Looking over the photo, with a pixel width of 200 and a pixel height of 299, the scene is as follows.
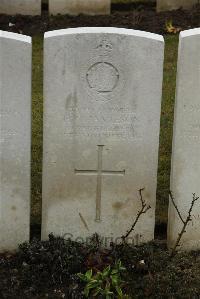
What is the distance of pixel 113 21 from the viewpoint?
1032 cm

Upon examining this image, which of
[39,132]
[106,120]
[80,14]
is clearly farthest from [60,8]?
[106,120]

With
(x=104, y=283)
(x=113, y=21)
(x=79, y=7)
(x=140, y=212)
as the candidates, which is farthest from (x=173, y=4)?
(x=104, y=283)

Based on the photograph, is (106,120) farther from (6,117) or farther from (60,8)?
(60,8)

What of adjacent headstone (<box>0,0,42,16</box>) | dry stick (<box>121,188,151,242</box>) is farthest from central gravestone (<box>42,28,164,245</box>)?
adjacent headstone (<box>0,0,42,16</box>)

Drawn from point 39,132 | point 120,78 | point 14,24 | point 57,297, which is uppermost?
point 14,24

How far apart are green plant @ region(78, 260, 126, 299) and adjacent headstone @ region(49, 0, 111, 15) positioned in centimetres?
683

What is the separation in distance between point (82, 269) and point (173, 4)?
6991 millimetres

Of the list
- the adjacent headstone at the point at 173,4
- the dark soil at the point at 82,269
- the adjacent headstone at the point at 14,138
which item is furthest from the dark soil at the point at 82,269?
the adjacent headstone at the point at 173,4

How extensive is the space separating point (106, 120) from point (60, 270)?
106 cm

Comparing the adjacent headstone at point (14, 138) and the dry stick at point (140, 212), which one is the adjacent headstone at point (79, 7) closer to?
the adjacent headstone at point (14, 138)

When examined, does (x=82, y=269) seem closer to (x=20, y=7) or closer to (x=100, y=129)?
→ (x=100, y=129)

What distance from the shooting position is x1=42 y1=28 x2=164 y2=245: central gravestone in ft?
15.0

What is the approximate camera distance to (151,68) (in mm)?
4629

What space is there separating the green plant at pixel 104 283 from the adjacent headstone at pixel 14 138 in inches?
26.9
